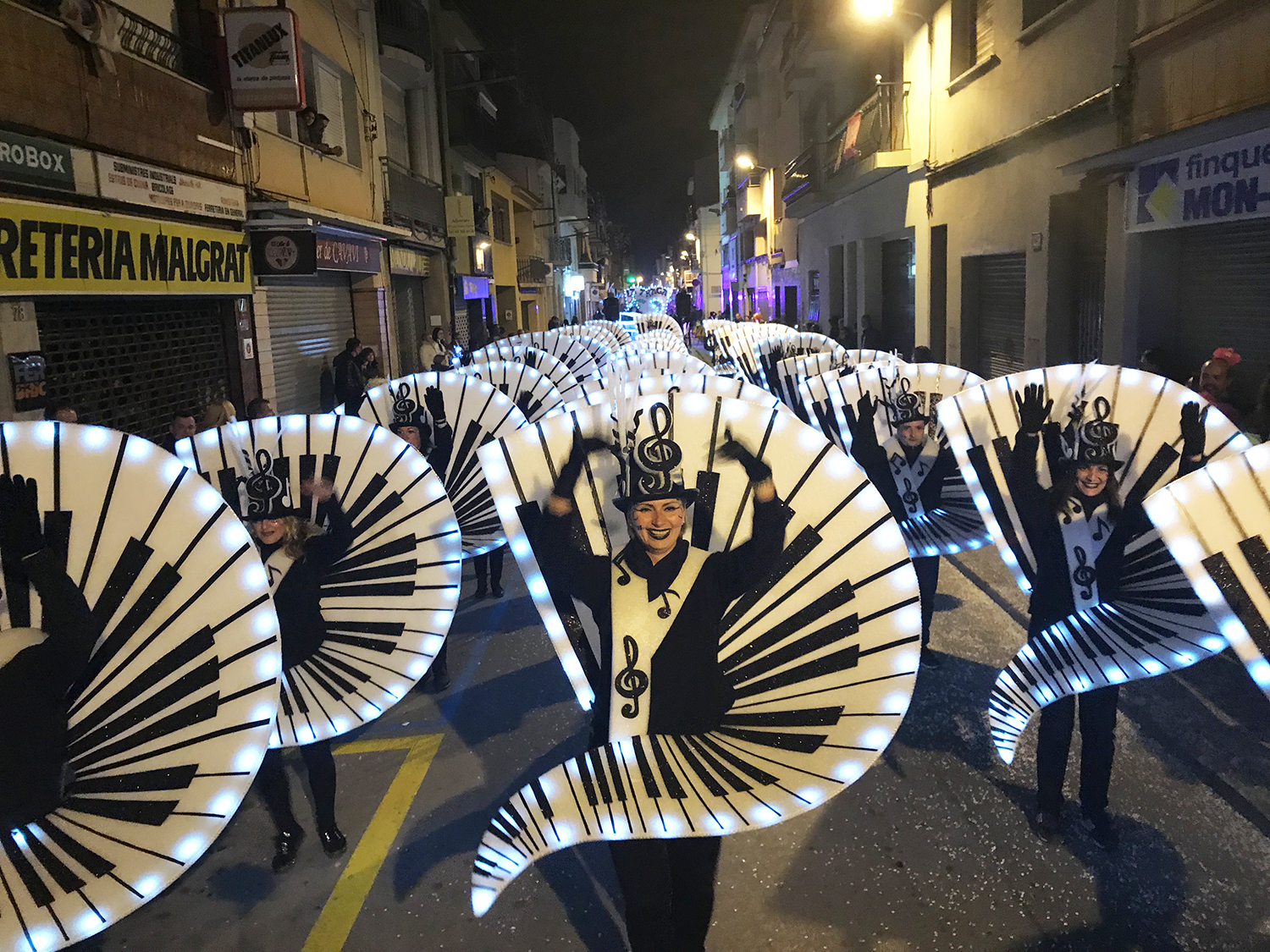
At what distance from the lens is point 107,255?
8.54m

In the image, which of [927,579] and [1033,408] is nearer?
[1033,408]

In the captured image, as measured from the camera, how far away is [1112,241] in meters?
10.5

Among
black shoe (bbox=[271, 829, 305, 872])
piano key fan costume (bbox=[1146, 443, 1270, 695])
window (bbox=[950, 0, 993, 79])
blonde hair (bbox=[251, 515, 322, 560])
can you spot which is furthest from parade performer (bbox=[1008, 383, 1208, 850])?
window (bbox=[950, 0, 993, 79])

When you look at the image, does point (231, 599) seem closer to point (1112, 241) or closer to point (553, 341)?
point (553, 341)

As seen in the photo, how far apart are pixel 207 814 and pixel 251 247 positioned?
36.4ft

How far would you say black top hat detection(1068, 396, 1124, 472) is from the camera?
363 cm

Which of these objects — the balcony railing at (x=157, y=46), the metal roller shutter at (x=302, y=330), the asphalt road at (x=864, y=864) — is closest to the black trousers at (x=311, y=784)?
the asphalt road at (x=864, y=864)

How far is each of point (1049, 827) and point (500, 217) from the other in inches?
1286

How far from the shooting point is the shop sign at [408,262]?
1916 cm

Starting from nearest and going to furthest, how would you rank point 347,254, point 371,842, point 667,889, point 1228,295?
1. point 667,889
2. point 371,842
3. point 1228,295
4. point 347,254

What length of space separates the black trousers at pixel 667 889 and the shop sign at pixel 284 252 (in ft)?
36.7

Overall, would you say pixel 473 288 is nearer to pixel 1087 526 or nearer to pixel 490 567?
pixel 490 567

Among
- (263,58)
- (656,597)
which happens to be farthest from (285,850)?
(263,58)

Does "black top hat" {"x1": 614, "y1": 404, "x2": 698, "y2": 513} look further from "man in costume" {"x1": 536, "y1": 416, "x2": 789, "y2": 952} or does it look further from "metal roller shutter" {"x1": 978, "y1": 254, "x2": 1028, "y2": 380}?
"metal roller shutter" {"x1": 978, "y1": 254, "x2": 1028, "y2": 380}
